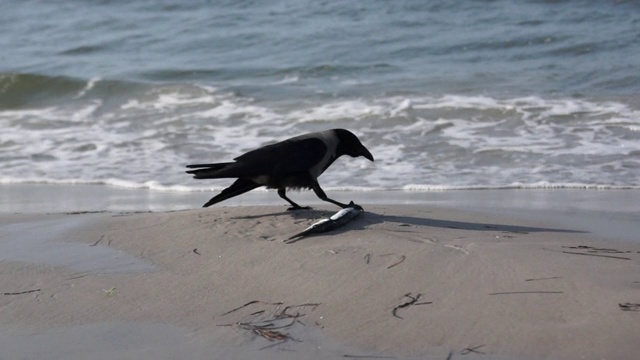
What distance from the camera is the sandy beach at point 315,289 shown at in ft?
12.3

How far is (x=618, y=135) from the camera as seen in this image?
9.09 metres

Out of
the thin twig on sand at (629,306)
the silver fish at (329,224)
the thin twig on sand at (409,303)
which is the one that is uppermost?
the silver fish at (329,224)

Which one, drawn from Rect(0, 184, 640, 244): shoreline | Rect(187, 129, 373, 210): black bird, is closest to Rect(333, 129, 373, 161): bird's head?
Rect(187, 129, 373, 210): black bird

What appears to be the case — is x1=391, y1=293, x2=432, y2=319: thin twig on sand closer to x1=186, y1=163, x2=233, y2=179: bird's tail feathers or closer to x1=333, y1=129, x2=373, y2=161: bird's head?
x1=186, y1=163, x2=233, y2=179: bird's tail feathers

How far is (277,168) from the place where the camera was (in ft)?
19.6

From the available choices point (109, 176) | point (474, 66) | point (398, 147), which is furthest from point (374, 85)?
point (109, 176)

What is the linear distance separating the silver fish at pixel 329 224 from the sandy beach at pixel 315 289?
0.05 metres

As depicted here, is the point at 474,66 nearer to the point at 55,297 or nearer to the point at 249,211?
the point at 249,211

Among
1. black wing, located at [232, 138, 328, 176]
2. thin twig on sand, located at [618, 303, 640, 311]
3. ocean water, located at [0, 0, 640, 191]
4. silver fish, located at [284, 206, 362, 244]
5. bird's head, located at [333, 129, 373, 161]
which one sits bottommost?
thin twig on sand, located at [618, 303, 640, 311]

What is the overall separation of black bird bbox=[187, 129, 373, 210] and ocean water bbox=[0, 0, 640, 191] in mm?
1586

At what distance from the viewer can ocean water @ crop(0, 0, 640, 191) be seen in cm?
848

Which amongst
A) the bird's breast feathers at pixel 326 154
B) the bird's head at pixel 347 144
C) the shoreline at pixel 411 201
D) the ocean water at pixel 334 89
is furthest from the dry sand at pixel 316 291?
the ocean water at pixel 334 89

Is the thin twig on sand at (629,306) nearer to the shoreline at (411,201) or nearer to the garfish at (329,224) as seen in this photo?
the garfish at (329,224)

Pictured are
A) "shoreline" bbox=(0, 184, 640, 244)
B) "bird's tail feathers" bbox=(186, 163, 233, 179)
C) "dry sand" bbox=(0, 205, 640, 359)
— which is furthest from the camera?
"shoreline" bbox=(0, 184, 640, 244)
